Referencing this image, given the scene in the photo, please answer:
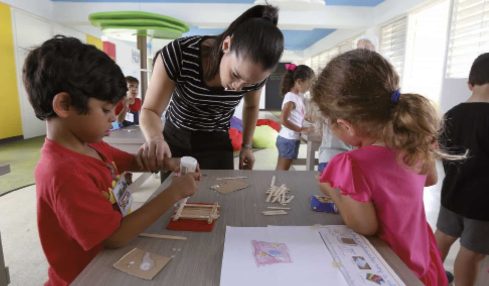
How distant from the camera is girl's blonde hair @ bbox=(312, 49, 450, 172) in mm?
678

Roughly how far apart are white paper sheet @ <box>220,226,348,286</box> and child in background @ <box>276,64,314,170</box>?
1.92 metres

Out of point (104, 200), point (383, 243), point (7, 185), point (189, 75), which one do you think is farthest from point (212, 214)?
point (7, 185)

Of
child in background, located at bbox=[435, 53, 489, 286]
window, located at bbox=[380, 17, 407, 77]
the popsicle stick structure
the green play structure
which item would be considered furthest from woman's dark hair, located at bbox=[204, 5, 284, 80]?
window, located at bbox=[380, 17, 407, 77]

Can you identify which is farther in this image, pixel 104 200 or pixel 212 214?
pixel 212 214

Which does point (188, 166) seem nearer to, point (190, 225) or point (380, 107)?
point (190, 225)

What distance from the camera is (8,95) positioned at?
196 inches

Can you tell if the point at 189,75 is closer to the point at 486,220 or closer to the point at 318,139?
the point at 486,220

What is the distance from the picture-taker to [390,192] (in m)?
0.70

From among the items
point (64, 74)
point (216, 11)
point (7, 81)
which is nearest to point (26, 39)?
point (7, 81)

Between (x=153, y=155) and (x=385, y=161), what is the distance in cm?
63

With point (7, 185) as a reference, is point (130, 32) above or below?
above

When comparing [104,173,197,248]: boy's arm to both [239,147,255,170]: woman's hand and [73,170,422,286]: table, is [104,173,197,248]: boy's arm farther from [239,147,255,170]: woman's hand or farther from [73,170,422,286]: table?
[239,147,255,170]: woman's hand

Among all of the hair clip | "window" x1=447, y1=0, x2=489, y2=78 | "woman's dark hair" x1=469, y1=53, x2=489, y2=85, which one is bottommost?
the hair clip

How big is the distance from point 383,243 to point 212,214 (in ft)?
1.24
